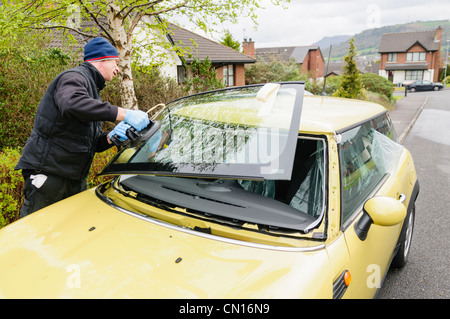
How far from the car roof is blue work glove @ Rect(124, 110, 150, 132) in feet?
3.48

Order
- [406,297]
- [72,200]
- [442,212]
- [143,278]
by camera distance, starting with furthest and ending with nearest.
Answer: [442,212] → [406,297] → [72,200] → [143,278]

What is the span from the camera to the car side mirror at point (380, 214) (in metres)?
1.80

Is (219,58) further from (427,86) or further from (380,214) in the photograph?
(427,86)

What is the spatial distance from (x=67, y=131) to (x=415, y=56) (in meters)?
67.3

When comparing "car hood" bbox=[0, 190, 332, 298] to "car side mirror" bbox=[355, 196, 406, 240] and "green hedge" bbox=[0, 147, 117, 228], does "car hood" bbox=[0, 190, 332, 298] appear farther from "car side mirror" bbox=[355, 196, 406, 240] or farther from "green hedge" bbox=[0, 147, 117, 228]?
A: "green hedge" bbox=[0, 147, 117, 228]

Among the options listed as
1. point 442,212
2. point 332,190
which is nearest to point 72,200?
point 332,190

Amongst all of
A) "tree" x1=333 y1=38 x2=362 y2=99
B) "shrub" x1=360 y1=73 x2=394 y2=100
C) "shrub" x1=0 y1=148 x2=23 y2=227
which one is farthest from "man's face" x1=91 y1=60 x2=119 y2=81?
"shrub" x1=360 y1=73 x2=394 y2=100

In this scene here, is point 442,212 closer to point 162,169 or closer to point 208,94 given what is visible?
point 208,94

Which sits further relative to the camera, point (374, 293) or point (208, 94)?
point (208, 94)

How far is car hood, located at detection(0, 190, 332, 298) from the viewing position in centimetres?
145

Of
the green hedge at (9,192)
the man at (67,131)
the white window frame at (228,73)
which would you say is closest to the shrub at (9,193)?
the green hedge at (9,192)
